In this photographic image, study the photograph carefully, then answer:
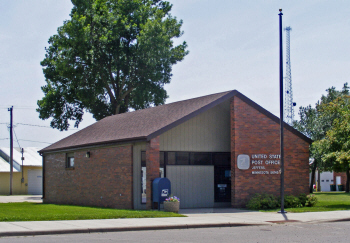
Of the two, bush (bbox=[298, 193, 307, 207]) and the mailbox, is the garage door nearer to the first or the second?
the mailbox

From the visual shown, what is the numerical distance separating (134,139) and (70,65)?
22740 millimetres

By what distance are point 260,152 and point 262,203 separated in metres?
2.65

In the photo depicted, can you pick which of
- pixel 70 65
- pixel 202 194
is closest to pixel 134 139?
pixel 202 194

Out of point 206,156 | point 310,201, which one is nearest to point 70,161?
point 206,156

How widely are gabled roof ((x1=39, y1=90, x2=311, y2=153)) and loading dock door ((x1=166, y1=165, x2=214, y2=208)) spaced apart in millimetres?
2350

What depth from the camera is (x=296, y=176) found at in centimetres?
2466

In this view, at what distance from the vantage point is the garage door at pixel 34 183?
55.7 meters

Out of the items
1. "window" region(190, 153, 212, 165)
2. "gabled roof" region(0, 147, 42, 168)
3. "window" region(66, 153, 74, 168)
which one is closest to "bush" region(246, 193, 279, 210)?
"window" region(190, 153, 212, 165)

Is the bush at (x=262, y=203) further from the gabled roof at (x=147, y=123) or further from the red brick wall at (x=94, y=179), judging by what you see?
the red brick wall at (x=94, y=179)

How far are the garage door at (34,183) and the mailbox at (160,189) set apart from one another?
37560 mm

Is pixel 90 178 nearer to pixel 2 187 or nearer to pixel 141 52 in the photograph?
pixel 141 52

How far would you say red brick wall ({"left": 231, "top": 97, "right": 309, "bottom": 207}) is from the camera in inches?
923

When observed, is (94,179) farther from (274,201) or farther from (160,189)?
(274,201)

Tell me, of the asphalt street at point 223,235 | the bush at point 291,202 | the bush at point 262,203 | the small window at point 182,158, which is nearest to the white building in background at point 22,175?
the small window at point 182,158
